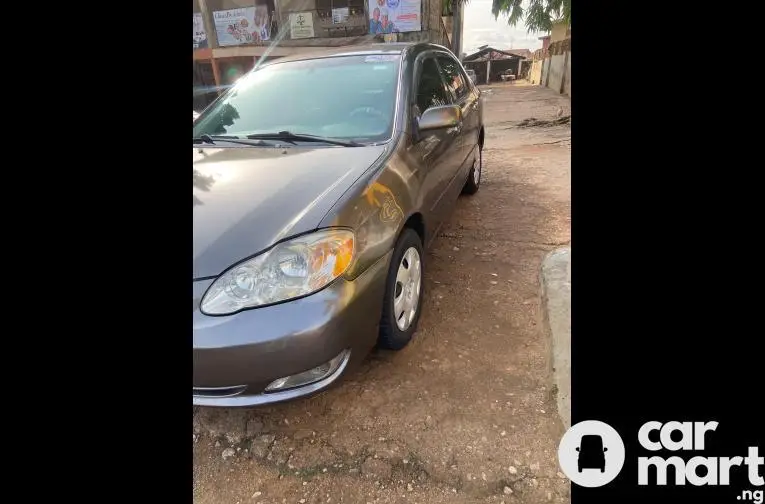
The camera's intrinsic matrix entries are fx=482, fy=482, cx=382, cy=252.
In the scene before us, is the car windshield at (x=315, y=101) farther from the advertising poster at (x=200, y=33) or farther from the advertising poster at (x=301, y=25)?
the advertising poster at (x=200, y=33)

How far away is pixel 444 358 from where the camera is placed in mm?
2449

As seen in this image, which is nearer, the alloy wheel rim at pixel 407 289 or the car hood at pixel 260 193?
the car hood at pixel 260 193

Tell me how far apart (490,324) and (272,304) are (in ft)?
4.68

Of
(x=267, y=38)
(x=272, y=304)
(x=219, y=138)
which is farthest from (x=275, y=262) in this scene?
(x=267, y=38)

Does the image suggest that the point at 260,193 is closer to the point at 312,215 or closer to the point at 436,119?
the point at 312,215

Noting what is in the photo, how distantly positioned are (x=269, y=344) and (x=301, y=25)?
16.7 metres

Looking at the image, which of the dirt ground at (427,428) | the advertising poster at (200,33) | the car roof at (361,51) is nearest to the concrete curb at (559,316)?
the dirt ground at (427,428)

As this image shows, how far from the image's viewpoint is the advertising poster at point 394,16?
14.8 metres

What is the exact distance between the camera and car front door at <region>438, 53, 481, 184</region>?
12.5 ft

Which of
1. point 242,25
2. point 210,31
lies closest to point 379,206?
point 242,25

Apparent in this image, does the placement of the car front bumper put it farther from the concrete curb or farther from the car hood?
the concrete curb

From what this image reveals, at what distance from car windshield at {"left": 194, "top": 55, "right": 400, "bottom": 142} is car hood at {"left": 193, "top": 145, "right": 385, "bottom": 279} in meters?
0.26

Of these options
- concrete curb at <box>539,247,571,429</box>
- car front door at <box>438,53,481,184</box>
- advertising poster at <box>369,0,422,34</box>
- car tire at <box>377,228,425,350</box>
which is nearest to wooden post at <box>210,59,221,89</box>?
advertising poster at <box>369,0,422,34</box>
